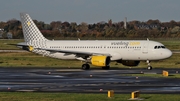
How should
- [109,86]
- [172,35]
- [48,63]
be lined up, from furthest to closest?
[172,35]
[48,63]
[109,86]

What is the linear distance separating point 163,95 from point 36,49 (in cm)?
3490

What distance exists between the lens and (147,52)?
191 ft

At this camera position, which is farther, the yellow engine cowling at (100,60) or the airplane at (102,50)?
the airplane at (102,50)

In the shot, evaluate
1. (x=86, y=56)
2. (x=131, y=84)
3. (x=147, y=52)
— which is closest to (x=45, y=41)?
(x=86, y=56)

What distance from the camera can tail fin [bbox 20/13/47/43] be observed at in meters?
64.5

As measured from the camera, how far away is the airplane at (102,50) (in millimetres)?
58031

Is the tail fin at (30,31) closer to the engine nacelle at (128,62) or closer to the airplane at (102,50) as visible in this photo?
the airplane at (102,50)

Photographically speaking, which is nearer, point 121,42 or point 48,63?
point 121,42

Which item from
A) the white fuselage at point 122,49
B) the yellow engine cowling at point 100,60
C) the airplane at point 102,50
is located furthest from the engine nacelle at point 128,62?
the yellow engine cowling at point 100,60

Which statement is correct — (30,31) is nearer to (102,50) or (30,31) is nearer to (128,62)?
(102,50)

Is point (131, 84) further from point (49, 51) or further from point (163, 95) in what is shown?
point (49, 51)

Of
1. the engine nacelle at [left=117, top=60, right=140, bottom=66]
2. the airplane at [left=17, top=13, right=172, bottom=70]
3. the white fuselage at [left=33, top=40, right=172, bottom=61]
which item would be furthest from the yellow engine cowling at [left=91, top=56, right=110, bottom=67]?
the engine nacelle at [left=117, top=60, right=140, bottom=66]

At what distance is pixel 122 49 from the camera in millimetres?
58875

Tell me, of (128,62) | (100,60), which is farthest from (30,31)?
(128,62)
